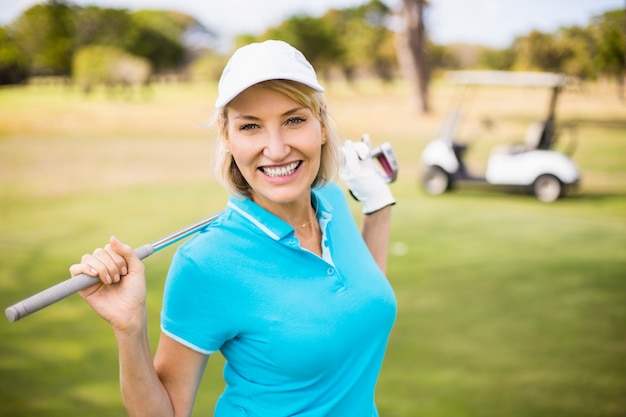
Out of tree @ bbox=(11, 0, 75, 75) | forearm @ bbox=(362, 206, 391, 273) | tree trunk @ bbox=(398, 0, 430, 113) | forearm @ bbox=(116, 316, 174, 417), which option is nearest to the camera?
forearm @ bbox=(116, 316, 174, 417)

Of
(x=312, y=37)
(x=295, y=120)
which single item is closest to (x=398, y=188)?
(x=295, y=120)

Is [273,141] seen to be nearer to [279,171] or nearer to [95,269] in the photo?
[279,171]

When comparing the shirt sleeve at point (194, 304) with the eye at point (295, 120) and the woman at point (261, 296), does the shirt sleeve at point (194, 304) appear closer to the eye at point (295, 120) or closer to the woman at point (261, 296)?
the woman at point (261, 296)

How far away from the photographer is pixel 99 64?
382 inches

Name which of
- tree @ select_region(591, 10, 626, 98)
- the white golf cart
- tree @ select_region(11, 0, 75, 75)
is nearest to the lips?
the white golf cart

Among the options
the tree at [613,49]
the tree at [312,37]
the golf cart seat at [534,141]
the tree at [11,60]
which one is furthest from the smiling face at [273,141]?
the tree at [312,37]

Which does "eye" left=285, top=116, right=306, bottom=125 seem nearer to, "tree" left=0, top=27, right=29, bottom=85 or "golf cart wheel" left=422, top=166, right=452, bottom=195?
"golf cart wheel" left=422, top=166, right=452, bottom=195

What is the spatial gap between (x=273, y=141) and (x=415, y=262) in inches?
129

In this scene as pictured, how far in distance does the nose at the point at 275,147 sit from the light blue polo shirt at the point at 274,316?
12 cm

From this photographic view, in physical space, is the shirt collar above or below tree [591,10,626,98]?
below

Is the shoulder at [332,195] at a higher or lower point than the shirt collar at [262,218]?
higher

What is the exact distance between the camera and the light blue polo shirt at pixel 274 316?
1046mm

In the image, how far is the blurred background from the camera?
2.74 m

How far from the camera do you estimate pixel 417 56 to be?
12.6 m
